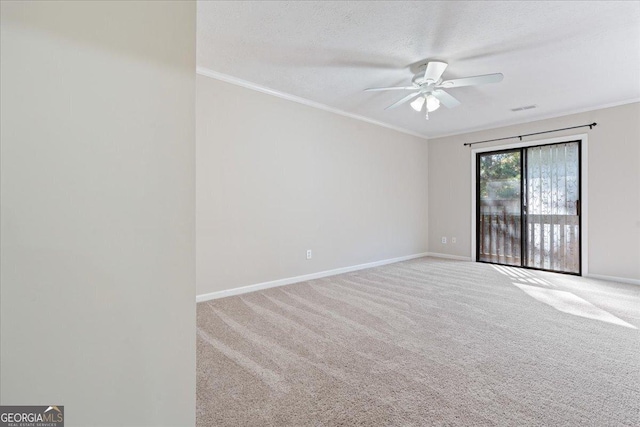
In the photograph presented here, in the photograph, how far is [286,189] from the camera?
3918 millimetres

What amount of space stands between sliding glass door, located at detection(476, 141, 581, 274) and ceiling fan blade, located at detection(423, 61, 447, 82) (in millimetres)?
3043

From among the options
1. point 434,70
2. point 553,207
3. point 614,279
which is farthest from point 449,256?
point 434,70

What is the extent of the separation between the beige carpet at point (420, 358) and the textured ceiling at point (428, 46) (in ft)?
7.94

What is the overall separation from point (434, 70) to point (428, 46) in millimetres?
312

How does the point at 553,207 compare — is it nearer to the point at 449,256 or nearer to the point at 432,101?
the point at 449,256

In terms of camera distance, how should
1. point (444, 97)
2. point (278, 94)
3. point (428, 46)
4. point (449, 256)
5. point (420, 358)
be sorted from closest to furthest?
point (420, 358) → point (428, 46) → point (444, 97) → point (278, 94) → point (449, 256)

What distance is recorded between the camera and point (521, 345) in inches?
85.8

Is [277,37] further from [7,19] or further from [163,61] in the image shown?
[7,19]

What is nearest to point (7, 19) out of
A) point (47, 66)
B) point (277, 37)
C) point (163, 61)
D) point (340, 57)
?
point (47, 66)

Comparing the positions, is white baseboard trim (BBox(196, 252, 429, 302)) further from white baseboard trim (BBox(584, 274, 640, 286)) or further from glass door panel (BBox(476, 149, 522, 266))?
white baseboard trim (BBox(584, 274, 640, 286))

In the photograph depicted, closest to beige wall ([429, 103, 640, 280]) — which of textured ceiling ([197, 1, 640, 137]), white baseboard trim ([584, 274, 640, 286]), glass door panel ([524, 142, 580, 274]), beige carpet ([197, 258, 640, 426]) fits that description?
white baseboard trim ([584, 274, 640, 286])

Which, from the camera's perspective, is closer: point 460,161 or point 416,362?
point 416,362

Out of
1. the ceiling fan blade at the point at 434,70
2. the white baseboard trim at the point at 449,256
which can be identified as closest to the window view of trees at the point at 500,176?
the white baseboard trim at the point at 449,256

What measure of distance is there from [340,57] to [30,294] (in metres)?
2.89
